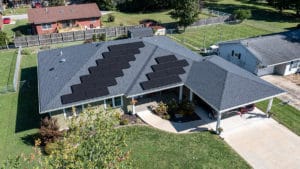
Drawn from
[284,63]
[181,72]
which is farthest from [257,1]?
[181,72]

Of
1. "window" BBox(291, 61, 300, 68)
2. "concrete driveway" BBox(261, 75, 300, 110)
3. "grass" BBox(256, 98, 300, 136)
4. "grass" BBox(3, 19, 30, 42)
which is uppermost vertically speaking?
"grass" BBox(3, 19, 30, 42)

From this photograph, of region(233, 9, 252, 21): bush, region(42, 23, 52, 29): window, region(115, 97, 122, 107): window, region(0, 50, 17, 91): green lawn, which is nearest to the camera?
region(115, 97, 122, 107): window

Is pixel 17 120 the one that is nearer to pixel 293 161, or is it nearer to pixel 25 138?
pixel 25 138

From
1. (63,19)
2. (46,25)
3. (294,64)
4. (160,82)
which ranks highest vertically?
(63,19)

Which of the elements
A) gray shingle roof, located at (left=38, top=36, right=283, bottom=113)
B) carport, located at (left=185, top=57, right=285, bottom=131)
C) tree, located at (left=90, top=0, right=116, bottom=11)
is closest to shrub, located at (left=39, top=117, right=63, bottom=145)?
gray shingle roof, located at (left=38, top=36, right=283, bottom=113)

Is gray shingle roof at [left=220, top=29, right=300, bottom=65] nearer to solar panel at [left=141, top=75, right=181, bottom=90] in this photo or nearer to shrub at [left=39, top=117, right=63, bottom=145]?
solar panel at [left=141, top=75, right=181, bottom=90]

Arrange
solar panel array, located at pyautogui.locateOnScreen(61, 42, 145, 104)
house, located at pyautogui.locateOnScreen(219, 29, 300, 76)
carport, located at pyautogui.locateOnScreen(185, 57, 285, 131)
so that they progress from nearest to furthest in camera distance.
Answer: carport, located at pyautogui.locateOnScreen(185, 57, 285, 131) < solar panel array, located at pyautogui.locateOnScreen(61, 42, 145, 104) < house, located at pyautogui.locateOnScreen(219, 29, 300, 76)

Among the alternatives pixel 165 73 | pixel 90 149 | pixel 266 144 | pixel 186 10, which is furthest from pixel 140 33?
pixel 90 149

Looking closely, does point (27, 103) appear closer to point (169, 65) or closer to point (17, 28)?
point (169, 65)
